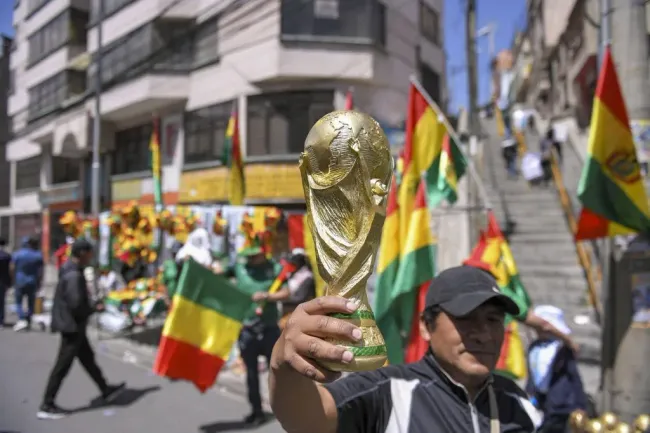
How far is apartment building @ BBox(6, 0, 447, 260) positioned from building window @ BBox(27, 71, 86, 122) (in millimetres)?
58

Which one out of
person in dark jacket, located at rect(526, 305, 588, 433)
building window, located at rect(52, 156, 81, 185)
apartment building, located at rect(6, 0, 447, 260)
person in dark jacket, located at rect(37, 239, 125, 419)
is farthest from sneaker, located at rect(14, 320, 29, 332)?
building window, located at rect(52, 156, 81, 185)

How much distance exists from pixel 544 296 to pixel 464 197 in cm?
206

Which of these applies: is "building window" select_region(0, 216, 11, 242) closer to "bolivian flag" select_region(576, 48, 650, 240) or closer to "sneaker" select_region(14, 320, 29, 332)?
"sneaker" select_region(14, 320, 29, 332)

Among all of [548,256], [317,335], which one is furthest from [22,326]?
[317,335]

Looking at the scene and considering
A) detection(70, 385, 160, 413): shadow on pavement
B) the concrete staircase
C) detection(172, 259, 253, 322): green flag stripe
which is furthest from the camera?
the concrete staircase

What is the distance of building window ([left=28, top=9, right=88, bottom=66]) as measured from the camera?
73.5 ft

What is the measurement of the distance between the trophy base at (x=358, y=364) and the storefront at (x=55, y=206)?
24341 millimetres

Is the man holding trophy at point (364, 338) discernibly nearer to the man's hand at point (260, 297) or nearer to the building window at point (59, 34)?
the man's hand at point (260, 297)

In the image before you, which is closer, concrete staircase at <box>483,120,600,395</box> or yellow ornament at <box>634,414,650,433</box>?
yellow ornament at <box>634,414,650,433</box>

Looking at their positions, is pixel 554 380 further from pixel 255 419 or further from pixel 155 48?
pixel 155 48

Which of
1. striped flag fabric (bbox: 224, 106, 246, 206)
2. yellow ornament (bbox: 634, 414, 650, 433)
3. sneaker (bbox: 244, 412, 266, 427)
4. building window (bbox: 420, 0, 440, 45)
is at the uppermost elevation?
building window (bbox: 420, 0, 440, 45)

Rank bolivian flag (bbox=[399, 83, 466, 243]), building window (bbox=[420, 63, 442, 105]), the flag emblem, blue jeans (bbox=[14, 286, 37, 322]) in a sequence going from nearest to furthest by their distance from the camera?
1. the flag emblem
2. bolivian flag (bbox=[399, 83, 466, 243])
3. blue jeans (bbox=[14, 286, 37, 322])
4. building window (bbox=[420, 63, 442, 105])

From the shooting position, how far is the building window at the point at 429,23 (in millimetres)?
18031

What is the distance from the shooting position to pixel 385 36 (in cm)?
1565
